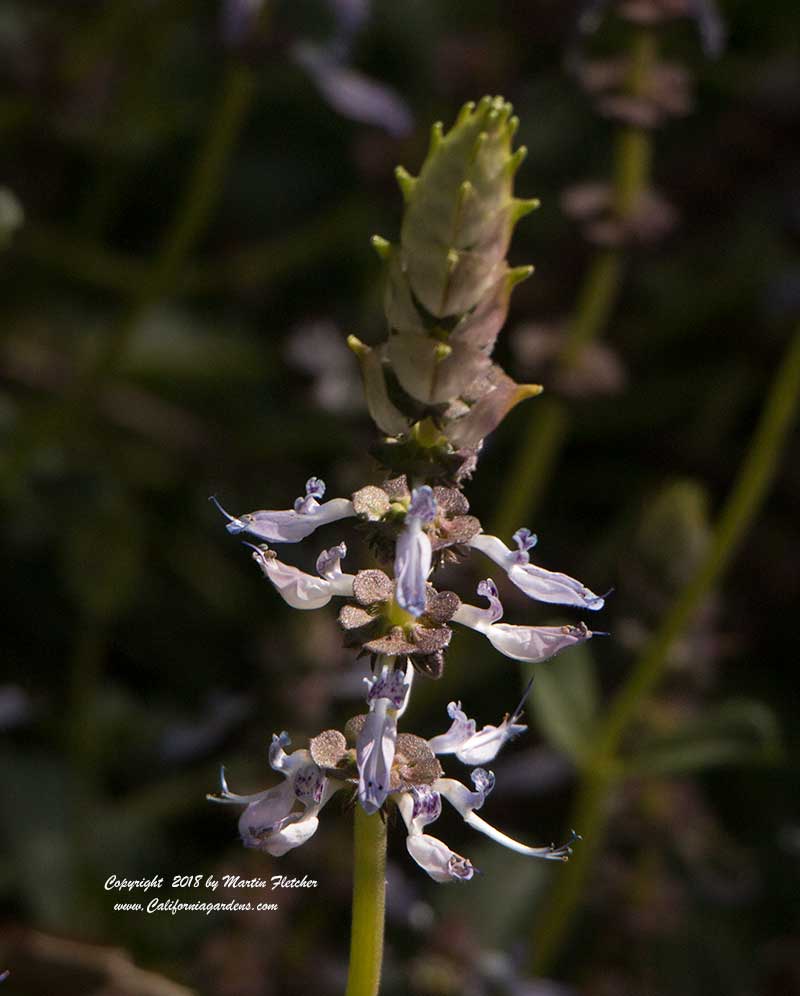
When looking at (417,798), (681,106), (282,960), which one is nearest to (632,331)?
(681,106)

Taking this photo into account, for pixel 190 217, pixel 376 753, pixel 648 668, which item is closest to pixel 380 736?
pixel 376 753

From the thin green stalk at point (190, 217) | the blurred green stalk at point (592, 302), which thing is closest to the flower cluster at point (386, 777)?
the blurred green stalk at point (592, 302)

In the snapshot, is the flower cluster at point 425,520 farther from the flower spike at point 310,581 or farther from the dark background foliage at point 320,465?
the dark background foliage at point 320,465

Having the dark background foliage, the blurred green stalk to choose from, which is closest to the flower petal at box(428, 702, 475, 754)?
the dark background foliage

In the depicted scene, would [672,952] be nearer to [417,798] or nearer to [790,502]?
[790,502]

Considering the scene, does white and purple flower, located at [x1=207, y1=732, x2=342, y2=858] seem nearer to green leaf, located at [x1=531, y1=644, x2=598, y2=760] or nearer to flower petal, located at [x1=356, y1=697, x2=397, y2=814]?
flower petal, located at [x1=356, y1=697, x2=397, y2=814]

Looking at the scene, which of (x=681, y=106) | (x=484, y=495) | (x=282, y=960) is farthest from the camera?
(x=484, y=495)

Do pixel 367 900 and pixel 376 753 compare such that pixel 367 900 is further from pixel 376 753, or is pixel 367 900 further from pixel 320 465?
pixel 320 465
